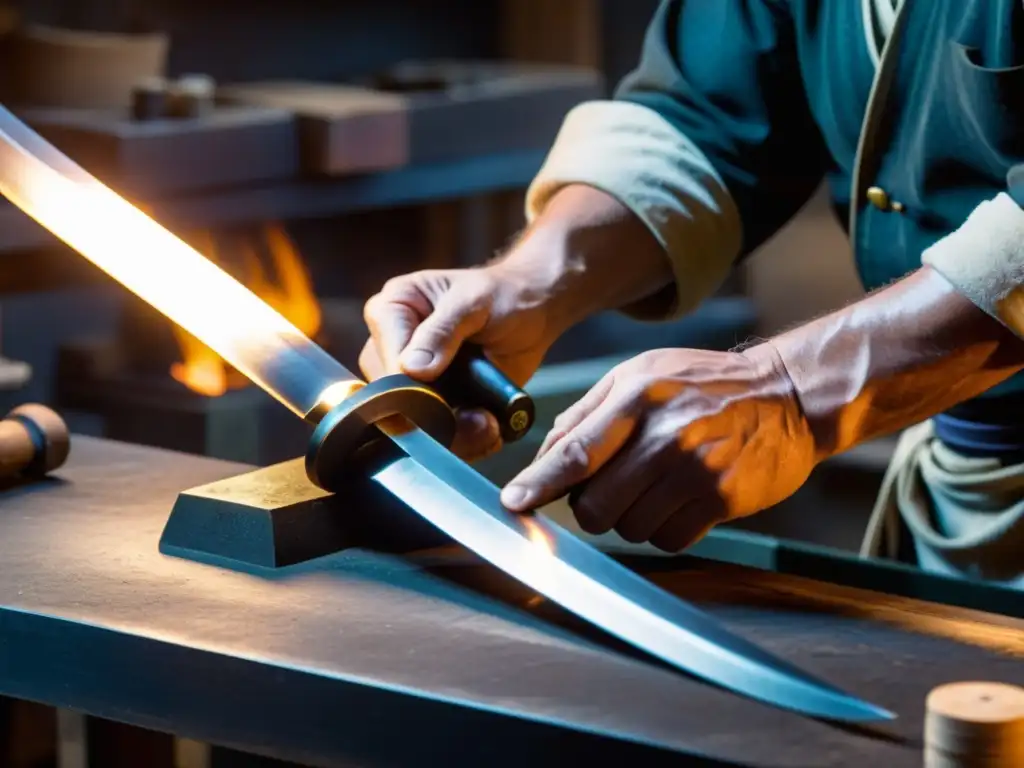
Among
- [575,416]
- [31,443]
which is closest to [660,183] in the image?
[575,416]

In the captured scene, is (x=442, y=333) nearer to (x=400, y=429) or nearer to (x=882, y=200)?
(x=400, y=429)

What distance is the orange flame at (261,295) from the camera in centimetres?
208

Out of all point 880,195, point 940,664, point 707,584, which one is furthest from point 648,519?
point 880,195

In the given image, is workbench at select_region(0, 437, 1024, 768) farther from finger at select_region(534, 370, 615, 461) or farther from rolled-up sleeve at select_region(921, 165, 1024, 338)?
rolled-up sleeve at select_region(921, 165, 1024, 338)

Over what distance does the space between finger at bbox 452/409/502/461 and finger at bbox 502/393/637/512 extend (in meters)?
0.13

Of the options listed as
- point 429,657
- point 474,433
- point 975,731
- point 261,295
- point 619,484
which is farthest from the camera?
point 261,295

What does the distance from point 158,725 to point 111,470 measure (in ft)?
1.11

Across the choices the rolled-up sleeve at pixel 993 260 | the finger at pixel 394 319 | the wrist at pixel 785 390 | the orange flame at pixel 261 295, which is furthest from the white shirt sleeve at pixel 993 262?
the orange flame at pixel 261 295

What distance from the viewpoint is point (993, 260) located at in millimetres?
970

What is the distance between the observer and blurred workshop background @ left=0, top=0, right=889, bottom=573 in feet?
7.06

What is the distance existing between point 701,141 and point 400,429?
48 centimetres

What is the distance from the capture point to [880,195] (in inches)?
47.3

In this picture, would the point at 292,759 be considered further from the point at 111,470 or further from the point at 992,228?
the point at 992,228

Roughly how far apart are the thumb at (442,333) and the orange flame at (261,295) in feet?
2.84
